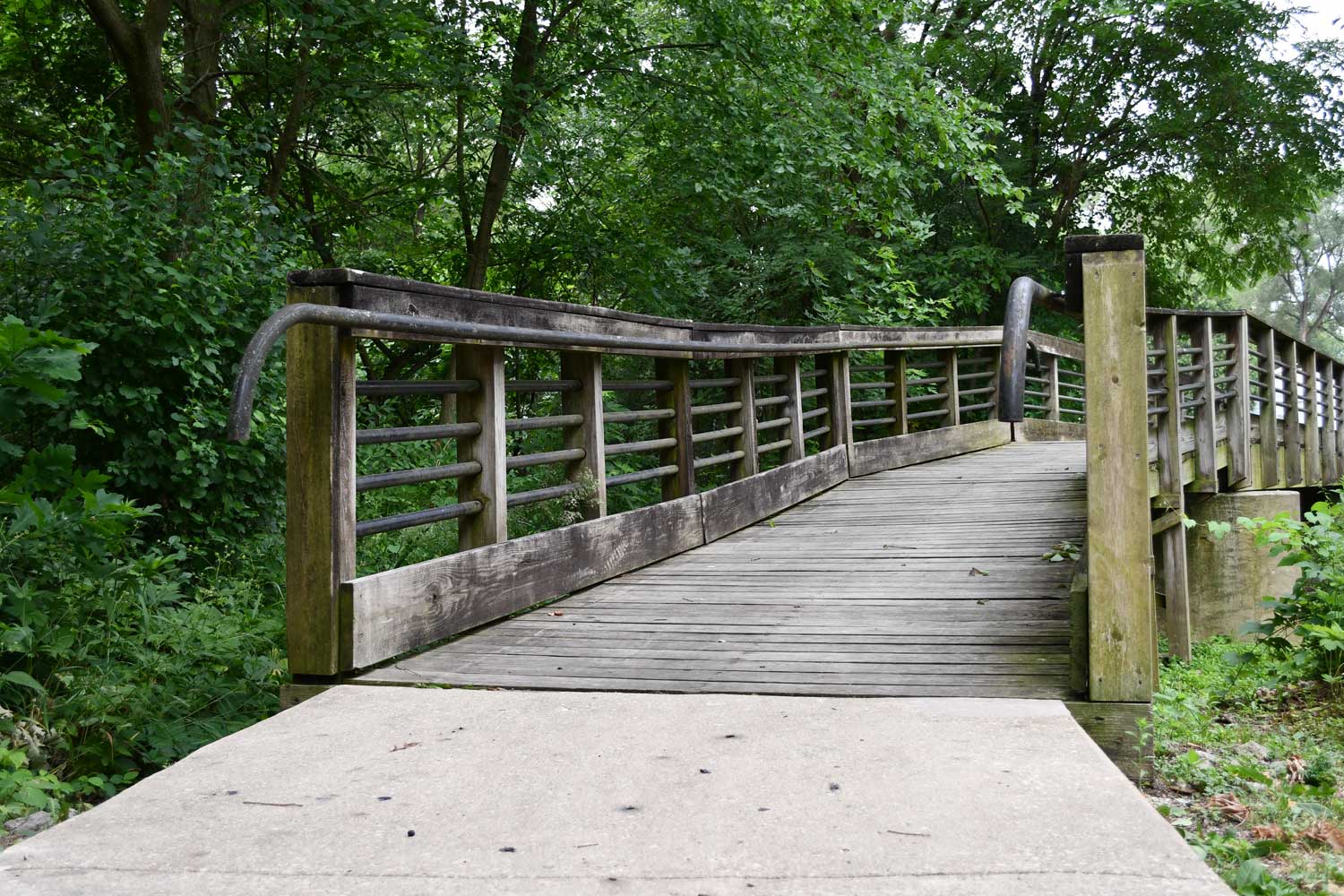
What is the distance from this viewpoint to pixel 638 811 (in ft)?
7.96

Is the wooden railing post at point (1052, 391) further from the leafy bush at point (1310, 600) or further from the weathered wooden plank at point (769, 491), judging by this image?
the leafy bush at point (1310, 600)

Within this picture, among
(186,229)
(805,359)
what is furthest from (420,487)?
(805,359)

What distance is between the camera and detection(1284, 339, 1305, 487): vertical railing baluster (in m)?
11.4

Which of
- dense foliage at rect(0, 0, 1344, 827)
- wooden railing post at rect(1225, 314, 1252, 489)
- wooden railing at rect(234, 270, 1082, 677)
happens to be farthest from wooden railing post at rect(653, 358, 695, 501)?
wooden railing post at rect(1225, 314, 1252, 489)

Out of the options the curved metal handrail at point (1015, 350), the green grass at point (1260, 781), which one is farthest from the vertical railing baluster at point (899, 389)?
the green grass at point (1260, 781)

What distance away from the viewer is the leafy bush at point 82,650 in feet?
11.3

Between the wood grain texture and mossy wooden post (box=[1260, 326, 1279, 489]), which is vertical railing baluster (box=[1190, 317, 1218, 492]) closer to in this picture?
mossy wooden post (box=[1260, 326, 1279, 489])

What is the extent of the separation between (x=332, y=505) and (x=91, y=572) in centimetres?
121

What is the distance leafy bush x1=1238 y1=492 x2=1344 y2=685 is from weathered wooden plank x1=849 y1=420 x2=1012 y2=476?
3.62 m

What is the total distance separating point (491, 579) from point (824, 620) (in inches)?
52.3

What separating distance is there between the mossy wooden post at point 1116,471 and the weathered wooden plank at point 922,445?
564cm

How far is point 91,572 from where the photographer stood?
4.16m

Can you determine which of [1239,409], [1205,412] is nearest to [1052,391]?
[1239,409]

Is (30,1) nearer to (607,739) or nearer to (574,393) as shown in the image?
(574,393)
